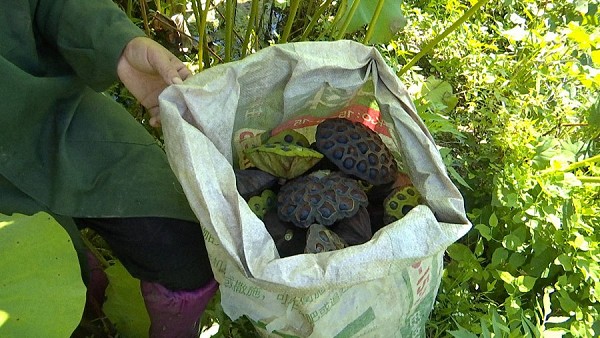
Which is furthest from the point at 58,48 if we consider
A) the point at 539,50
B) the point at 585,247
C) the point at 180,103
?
the point at 539,50

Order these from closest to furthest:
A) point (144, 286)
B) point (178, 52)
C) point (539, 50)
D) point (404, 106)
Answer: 1. point (404, 106)
2. point (144, 286)
3. point (539, 50)
4. point (178, 52)

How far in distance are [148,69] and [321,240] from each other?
0.33m

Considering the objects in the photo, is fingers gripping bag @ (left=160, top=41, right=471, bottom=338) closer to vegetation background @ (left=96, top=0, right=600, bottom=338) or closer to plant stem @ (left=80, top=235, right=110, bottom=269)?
vegetation background @ (left=96, top=0, right=600, bottom=338)

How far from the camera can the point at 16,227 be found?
0.65 m

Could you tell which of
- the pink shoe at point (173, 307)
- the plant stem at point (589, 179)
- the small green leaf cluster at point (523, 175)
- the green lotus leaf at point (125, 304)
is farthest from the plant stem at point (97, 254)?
the plant stem at point (589, 179)

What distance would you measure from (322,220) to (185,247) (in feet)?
0.72

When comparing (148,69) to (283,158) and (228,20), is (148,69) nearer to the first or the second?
(283,158)

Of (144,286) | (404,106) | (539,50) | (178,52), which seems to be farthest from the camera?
(178,52)

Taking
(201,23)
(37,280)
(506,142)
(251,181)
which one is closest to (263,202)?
(251,181)

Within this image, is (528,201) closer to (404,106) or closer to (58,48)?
(404,106)

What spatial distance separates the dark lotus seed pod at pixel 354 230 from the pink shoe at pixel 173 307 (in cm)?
24

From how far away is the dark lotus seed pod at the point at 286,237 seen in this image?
0.87m

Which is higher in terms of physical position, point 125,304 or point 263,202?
point 263,202

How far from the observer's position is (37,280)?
63cm
